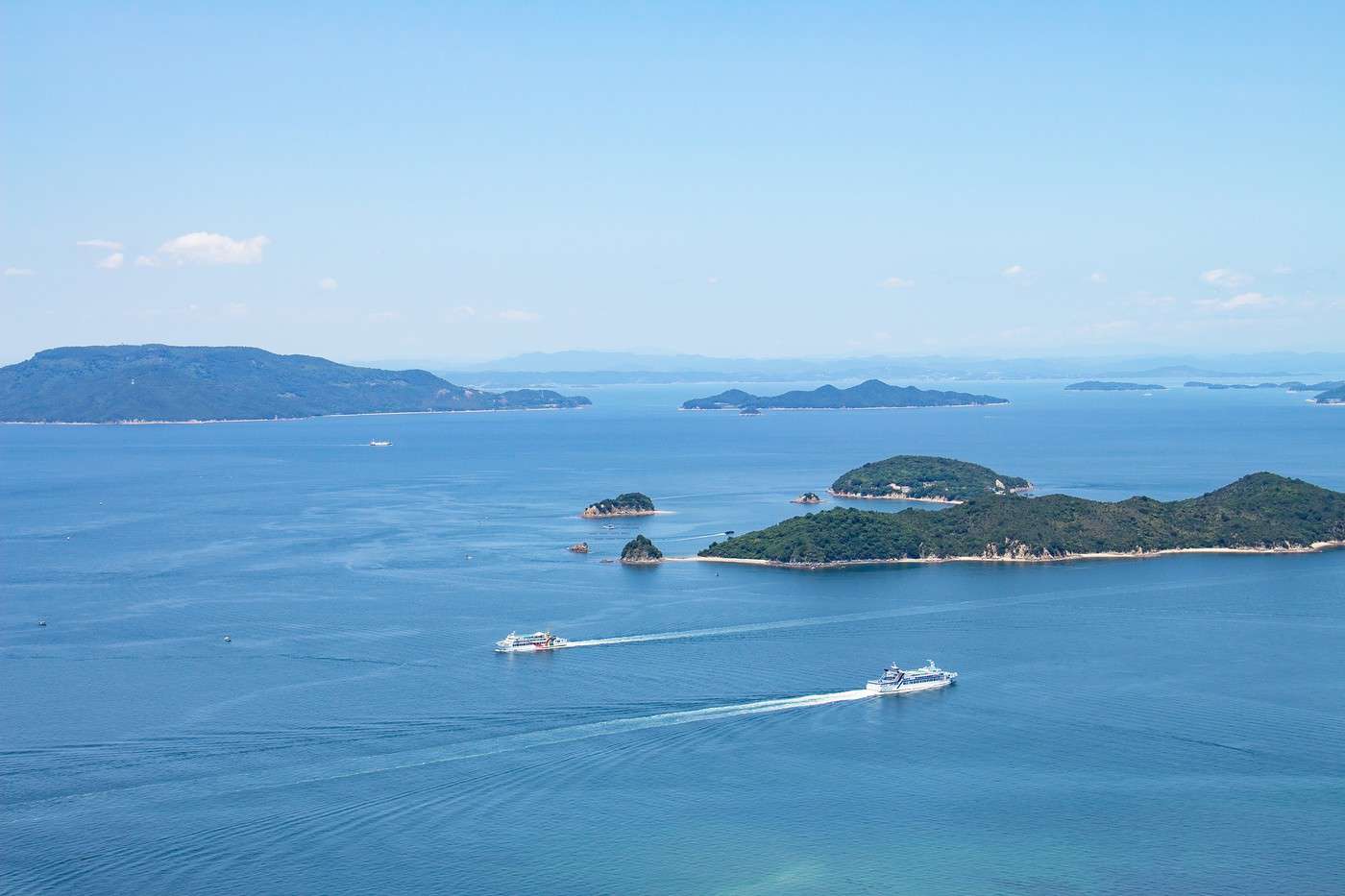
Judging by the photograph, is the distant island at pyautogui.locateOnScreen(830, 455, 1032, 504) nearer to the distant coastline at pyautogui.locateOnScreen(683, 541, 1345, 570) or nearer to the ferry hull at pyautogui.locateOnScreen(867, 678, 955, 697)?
the distant coastline at pyautogui.locateOnScreen(683, 541, 1345, 570)

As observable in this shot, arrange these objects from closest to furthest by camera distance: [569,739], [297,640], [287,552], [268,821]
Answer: [268,821]
[569,739]
[297,640]
[287,552]

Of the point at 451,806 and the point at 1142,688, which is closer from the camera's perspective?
the point at 451,806

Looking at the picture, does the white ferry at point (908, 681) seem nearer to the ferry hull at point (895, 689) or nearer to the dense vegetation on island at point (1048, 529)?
the ferry hull at point (895, 689)

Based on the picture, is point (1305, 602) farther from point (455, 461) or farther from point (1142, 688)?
point (455, 461)

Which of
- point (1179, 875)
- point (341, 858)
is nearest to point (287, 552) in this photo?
point (341, 858)

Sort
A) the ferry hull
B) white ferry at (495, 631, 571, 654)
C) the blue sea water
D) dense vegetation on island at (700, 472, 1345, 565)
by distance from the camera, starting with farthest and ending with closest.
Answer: dense vegetation on island at (700, 472, 1345, 565) → white ferry at (495, 631, 571, 654) → the ferry hull → the blue sea water

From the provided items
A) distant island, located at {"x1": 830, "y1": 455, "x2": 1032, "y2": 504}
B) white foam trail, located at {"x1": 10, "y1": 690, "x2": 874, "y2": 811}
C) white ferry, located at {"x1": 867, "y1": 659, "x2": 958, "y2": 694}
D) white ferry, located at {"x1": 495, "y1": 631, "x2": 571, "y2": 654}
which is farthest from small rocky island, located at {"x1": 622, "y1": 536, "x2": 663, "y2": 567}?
distant island, located at {"x1": 830, "y1": 455, "x2": 1032, "y2": 504}
